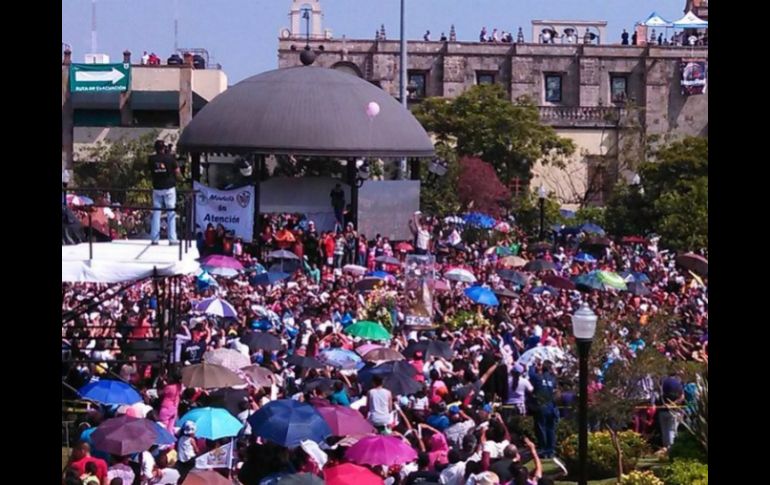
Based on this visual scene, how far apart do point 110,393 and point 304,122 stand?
2522cm

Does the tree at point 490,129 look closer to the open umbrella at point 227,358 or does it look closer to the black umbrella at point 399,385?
the open umbrella at point 227,358

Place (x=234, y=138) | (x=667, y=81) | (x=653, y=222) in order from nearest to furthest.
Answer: (x=234, y=138) < (x=653, y=222) < (x=667, y=81)

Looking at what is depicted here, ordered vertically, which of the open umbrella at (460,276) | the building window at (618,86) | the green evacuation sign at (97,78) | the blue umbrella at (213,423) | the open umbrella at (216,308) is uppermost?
the building window at (618,86)

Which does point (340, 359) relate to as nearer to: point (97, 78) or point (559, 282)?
point (559, 282)

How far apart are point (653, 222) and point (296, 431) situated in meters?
33.1

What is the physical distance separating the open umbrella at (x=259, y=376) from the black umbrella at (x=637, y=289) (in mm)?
12946

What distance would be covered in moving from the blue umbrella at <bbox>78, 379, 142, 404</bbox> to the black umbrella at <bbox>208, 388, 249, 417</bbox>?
832mm

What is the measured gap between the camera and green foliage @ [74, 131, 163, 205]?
56688mm

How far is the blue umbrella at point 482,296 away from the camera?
26016mm

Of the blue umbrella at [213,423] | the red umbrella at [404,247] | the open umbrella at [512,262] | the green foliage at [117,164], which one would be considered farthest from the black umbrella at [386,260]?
the green foliage at [117,164]

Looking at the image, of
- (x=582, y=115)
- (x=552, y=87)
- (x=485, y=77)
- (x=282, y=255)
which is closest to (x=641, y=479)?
(x=282, y=255)
